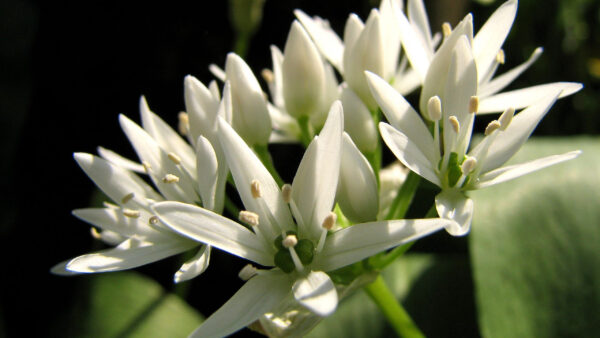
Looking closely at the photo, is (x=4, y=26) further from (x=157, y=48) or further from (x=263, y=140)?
(x=263, y=140)

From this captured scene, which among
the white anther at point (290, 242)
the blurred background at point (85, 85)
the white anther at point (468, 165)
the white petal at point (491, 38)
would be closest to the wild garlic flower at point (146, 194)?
the white anther at point (290, 242)

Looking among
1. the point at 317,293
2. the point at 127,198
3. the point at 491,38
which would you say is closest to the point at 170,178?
the point at 127,198

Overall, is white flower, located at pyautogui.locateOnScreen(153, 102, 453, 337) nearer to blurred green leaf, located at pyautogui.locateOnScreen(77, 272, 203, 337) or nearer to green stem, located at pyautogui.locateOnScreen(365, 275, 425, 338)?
green stem, located at pyautogui.locateOnScreen(365, 275, 425, 338)

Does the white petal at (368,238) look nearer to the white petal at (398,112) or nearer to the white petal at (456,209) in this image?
the white petal at (456,209)

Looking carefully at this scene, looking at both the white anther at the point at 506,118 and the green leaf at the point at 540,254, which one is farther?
the green leaf at the point at 540,254

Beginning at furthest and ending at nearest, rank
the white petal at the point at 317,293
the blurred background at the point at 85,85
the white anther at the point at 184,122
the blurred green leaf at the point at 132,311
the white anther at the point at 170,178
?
the blurred background at the point at 85,85, the blurred green leaf at the point at 132,311, the white anther at the point at 184,122, the white anther at the point at 170,178, the white petal at the point at 317,293

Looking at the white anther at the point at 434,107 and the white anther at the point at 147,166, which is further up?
the white anther at the point at 147,166

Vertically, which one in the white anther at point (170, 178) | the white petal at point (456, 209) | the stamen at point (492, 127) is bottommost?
the white petal at point (456, 209)

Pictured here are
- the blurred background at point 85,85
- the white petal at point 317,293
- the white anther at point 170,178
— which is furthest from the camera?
the blurred background at point 85,85
